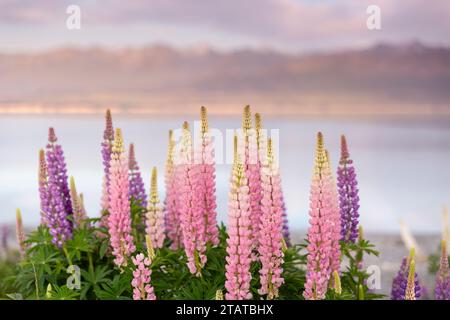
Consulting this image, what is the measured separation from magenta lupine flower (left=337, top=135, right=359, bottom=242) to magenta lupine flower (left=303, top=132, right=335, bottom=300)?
1.88 ft

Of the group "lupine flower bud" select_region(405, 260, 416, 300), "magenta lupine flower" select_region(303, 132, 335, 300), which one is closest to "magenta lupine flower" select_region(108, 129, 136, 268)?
"magenta lupine flower" select_region(303, 132, 335, 300)

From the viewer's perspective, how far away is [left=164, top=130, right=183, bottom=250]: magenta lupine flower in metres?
3.89

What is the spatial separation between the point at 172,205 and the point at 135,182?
33 cm

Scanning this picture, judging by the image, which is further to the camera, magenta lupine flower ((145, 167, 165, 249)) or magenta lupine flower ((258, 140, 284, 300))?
magenta lupine flower ((145, 167, 165, 249))

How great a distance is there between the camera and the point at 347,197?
149 inches

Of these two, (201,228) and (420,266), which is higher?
(201,228)

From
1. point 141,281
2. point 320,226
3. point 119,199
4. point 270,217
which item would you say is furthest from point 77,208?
point 320,226

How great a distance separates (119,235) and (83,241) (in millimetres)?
367

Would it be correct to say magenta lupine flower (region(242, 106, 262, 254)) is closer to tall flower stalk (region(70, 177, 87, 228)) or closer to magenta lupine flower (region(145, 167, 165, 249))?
magenta lupine flower (region(145, 167, 165, 249))

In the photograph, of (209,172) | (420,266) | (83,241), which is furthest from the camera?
(420,266)
